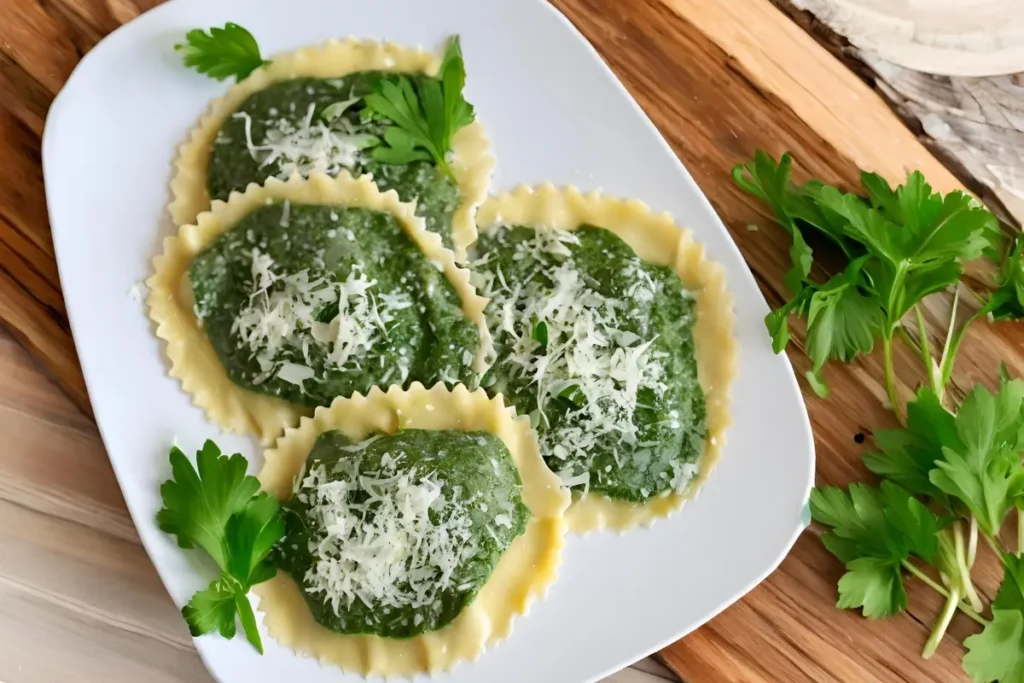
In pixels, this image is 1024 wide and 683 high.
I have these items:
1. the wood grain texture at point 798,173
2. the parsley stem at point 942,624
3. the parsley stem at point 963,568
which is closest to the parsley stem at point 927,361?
the wood grain texture at point 798,173

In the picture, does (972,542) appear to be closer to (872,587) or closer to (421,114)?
(872,587)

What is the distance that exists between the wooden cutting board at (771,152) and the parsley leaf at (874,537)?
0.14 metres

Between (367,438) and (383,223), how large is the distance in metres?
0.86

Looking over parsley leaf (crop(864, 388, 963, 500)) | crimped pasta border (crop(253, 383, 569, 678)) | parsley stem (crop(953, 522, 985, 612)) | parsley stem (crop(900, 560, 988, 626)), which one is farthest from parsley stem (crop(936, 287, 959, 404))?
crimped pasta border (crop(253, 383, 569, 678))

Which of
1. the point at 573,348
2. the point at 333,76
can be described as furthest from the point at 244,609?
the point at 333,76

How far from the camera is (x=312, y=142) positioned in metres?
3.25

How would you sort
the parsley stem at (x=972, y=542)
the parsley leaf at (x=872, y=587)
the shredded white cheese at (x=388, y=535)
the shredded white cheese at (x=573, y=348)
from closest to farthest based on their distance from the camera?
the shredded white cheese at (x=388, y=535), the shredded white cheese at (x=573, y=348), the parsley leaf at (x=872, y=587), the parsley stem at (x=972, y=542)

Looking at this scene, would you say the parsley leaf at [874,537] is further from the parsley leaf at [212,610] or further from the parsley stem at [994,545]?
the parsley leaf at [212,610]

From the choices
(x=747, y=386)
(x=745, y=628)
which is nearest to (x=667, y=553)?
(x=745, y=628)

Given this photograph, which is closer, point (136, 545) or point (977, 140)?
point (136, 545)

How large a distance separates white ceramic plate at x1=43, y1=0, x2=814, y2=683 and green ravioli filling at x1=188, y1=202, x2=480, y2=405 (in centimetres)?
35

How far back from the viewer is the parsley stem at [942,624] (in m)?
3.54

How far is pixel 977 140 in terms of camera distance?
3803 millimetres

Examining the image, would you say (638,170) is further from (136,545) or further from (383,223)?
(136,545)
